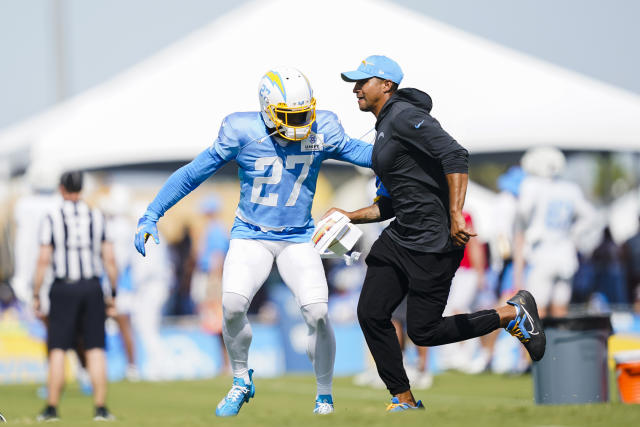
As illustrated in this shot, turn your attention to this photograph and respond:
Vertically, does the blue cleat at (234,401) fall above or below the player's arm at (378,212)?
below

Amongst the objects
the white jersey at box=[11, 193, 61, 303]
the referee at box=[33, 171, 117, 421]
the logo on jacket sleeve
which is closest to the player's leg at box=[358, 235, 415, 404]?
the logo on jacket sleeve

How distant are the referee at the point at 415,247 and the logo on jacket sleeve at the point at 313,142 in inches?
16.1

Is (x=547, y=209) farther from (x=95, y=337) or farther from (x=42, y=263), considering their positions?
(x=42, y=263)

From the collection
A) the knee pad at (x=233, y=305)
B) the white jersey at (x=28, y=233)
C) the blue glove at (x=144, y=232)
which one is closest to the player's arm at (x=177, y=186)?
the blue glove at (x=144, y=232)

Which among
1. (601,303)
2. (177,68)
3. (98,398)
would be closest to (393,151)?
(98,398)

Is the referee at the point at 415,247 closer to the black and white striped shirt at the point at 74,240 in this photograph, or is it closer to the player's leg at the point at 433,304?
the player's leg at the point at 433,304

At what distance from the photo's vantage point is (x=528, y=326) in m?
6.76

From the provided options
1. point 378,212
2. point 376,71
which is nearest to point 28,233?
point 378,212

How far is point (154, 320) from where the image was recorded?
14.4 metres

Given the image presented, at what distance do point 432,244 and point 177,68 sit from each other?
498 inches

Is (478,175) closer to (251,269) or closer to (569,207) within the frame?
(569,207)

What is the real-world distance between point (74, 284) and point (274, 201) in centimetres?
301

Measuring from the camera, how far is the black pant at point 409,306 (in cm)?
649

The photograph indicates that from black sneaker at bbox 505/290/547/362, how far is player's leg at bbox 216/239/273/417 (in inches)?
60.4
